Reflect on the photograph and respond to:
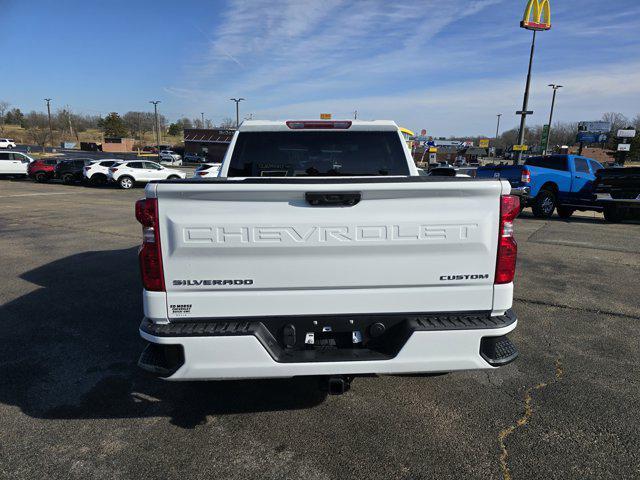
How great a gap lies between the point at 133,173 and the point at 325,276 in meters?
25.2

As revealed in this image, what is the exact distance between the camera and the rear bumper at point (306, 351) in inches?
99.0

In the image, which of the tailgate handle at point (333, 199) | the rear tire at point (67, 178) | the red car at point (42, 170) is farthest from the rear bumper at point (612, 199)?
the red car at point (42, 170)

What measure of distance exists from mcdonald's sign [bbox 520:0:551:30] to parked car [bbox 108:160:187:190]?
2097 cm

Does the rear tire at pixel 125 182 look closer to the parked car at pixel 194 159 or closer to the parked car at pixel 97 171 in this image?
the parked car at pixel 97 171

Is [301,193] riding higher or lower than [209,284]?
higher

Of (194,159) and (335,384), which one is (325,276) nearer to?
(335,384)

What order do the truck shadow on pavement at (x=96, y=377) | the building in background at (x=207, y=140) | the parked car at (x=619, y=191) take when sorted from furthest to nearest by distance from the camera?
the building in background at (x=207, y=140), the parked car at (x=619, y=191), the truck shadow on pavement at (x=96, y=377)

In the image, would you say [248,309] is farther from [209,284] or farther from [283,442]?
[283,442]

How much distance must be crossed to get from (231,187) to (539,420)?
2663 mm

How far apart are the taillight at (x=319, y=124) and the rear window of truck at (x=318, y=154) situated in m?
0.07

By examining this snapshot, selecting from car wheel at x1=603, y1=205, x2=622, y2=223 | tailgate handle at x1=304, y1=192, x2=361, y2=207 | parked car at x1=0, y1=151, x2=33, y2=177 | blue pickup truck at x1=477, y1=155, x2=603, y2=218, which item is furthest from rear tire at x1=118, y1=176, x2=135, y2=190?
tailgate handle at x1=304, y1=192, x2=361, y2=207

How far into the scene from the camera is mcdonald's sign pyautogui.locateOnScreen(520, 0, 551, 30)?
2381 cm

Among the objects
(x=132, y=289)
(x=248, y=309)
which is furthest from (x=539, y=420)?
(x=132, y=289)

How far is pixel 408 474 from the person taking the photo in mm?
2539
